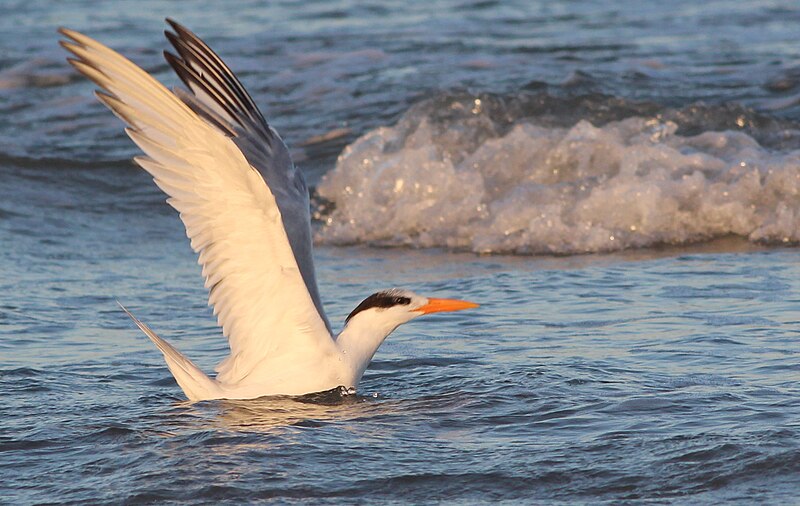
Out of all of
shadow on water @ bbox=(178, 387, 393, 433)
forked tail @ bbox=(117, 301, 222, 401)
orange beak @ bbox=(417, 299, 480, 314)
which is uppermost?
orange beak @ bbox=(417, 299, 480, 314)

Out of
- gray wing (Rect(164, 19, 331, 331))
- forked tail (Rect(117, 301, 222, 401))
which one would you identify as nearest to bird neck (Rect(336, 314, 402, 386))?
gray wing (Rect(164, 19, 331, 331))

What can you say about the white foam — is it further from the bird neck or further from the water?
the bird neck

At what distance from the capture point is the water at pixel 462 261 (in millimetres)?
5094

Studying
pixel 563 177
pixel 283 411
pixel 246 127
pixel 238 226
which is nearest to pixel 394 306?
pixel 283 411

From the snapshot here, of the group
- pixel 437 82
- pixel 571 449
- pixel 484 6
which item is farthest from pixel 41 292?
A: pixel 484 6

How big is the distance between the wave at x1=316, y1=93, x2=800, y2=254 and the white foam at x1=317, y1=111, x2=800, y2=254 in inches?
0.5

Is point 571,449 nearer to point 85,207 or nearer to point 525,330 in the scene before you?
point 525,330

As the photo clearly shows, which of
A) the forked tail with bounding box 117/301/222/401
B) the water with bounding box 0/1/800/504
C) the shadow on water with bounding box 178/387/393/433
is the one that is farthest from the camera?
the forked tail with bounding box 117/301/222/401

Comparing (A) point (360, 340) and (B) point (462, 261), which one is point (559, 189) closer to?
(B) point (462, 261)

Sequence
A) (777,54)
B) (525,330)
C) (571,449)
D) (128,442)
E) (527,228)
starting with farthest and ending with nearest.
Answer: (777,54), (527,228), (525,330), (128,442), (571,449)

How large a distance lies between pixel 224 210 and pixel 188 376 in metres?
0.77

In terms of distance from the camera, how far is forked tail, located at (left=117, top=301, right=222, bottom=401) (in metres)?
5.82

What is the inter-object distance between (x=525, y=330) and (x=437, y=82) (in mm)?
7037

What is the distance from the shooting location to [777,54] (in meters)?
13.8
